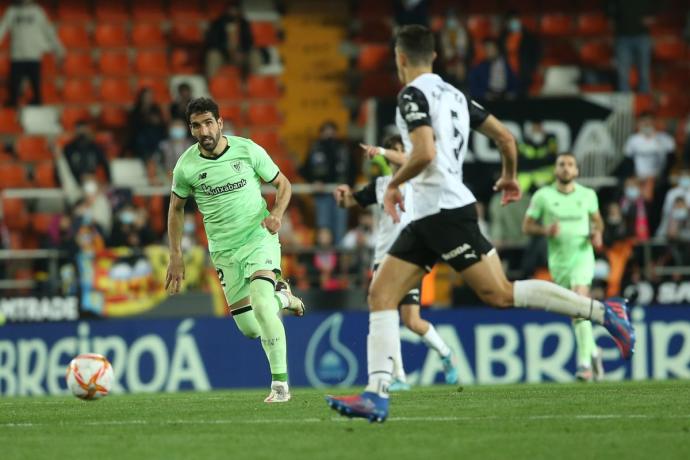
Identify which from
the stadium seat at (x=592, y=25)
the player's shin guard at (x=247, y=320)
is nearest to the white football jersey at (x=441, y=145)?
the player's shin guard at (x=247, y=320)

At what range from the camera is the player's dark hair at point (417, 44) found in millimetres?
8805

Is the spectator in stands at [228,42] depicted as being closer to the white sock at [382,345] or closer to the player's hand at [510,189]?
the player's hand at [510,189]

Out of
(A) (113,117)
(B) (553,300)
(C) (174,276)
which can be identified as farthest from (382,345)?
(A) (113,117)

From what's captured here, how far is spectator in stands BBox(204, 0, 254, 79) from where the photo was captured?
2341 cm

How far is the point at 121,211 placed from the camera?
19875 mm

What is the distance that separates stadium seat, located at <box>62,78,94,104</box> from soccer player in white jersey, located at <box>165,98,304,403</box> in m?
13.1

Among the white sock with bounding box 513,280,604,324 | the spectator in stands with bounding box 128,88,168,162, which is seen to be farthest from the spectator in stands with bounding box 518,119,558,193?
the white sock with bounding box 513,280,604,324

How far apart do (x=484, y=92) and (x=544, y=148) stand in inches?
87.3

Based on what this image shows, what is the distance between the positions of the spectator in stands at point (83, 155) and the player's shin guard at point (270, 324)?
414 inches

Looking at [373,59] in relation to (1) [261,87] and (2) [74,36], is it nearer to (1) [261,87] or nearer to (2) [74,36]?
(1) [261,87]

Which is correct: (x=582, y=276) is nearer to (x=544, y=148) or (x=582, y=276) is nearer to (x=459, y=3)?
(x=544, y=148)

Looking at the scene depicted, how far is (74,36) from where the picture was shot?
24.8 metres

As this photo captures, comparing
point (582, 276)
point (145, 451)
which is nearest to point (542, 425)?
point (145, 451)

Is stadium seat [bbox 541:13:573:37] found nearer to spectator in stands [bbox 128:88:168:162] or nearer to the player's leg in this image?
spectator in stands [bbox 128:88:168:162]
